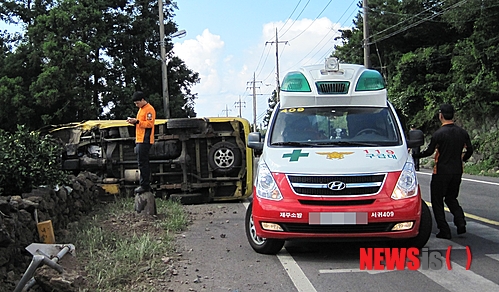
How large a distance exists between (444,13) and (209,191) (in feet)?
68.9

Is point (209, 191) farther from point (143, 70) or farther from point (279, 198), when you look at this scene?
point (143, 70)

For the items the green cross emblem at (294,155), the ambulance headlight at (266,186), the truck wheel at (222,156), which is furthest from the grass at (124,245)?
the green cross emblem at (294,155)

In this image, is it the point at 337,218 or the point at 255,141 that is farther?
the point at 255,141

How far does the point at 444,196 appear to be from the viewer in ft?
24.3

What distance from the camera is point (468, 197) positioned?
460 inches

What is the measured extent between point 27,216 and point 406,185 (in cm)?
437

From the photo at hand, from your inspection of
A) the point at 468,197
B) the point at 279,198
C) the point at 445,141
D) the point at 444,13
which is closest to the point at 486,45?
the point at 444,13

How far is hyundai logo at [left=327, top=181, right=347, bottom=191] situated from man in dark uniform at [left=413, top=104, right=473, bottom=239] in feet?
6.48

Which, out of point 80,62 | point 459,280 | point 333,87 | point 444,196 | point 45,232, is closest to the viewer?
point 459,280

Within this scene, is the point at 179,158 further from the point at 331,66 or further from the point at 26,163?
the point at 331,66

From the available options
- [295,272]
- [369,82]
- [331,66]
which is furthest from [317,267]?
[331,66]

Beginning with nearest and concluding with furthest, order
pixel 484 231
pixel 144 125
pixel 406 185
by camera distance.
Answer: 1. pixel 406 185
2. pixel 484 231
3. pixel 144 125

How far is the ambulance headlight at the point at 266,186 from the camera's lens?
20.0 ft

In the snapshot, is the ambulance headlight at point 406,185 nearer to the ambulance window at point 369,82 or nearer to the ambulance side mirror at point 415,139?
the ambulance side mirror at point 415,139
